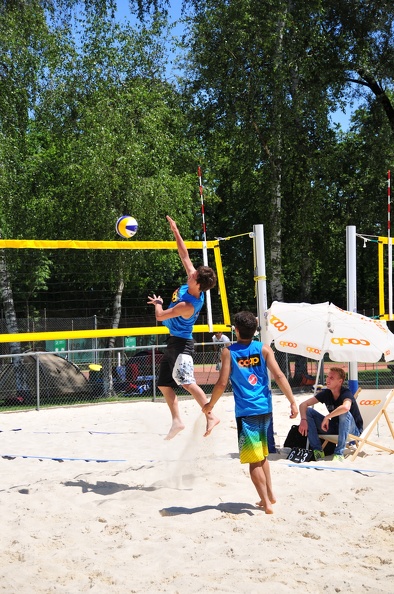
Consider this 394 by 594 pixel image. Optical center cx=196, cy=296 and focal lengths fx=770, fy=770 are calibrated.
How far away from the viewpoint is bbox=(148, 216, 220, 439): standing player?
211 inches

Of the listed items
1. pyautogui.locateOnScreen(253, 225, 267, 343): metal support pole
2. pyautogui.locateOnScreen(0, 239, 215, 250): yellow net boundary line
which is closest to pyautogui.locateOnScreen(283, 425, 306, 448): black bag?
pyautogui.locateOnScreen(253, 225, 267, 343): metal support pole

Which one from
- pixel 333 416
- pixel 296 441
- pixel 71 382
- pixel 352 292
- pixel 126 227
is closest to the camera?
pixel 333 416

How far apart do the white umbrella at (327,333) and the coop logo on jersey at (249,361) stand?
2.13 meters

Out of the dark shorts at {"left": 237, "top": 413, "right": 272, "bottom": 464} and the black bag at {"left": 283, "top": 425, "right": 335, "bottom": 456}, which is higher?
the dark shorts at {"left": 237, "top": 413, "right": 272, "bottom": 464}

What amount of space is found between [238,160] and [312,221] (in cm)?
205

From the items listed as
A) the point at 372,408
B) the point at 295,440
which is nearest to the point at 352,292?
the point at 372,408

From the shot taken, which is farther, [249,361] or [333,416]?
[333,416]

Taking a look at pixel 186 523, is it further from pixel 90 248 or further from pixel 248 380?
pixel 90 248

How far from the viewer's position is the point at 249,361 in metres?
4.63

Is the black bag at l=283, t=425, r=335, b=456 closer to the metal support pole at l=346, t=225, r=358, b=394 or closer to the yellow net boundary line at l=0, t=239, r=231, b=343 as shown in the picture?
the metal support pole at l=346, t=225, r=358, b=394

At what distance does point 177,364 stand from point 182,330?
26 centimetres

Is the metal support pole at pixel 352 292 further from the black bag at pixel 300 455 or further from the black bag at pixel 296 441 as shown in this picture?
the black bag at pixel 300 455

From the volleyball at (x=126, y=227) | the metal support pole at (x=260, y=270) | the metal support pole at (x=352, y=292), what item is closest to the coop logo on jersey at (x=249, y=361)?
the metal support pole at (x=260, y=270)

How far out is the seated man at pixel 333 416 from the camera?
245 inches
